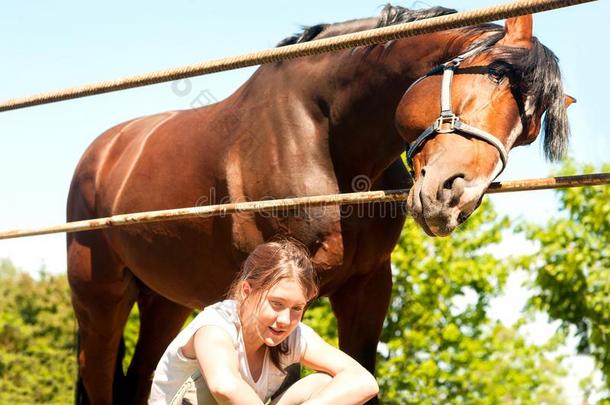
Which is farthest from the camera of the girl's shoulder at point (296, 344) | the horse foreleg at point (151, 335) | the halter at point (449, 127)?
the horse foreleg at point (151, 335)

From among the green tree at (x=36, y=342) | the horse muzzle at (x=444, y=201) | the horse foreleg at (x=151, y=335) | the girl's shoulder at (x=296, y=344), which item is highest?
the horse muzzle at (x=444, y=201)

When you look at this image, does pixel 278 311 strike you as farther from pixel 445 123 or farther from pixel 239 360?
pixel 445 123

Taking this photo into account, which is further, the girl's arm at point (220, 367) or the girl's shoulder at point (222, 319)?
the girl's shoulder at point (222, 319)

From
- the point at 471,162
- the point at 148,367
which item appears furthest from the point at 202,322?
the point at 148,367

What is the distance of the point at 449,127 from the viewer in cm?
294

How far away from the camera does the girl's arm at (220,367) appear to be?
2.38m

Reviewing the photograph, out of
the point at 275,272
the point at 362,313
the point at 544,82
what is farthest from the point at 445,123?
the point at 362,313

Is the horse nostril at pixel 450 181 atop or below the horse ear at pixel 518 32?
below

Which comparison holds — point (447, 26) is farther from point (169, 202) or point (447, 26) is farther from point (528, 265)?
point (528, 265)

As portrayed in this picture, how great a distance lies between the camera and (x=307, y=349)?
2.78 metres

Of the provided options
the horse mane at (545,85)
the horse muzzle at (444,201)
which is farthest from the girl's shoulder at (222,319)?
the horse mane at (545,85)

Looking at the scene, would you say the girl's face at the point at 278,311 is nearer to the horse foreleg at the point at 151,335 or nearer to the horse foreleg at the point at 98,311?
the horse foreleg at the point at 98,311

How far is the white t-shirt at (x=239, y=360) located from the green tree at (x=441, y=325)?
1040 cm

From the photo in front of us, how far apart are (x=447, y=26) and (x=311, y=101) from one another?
1153mm
